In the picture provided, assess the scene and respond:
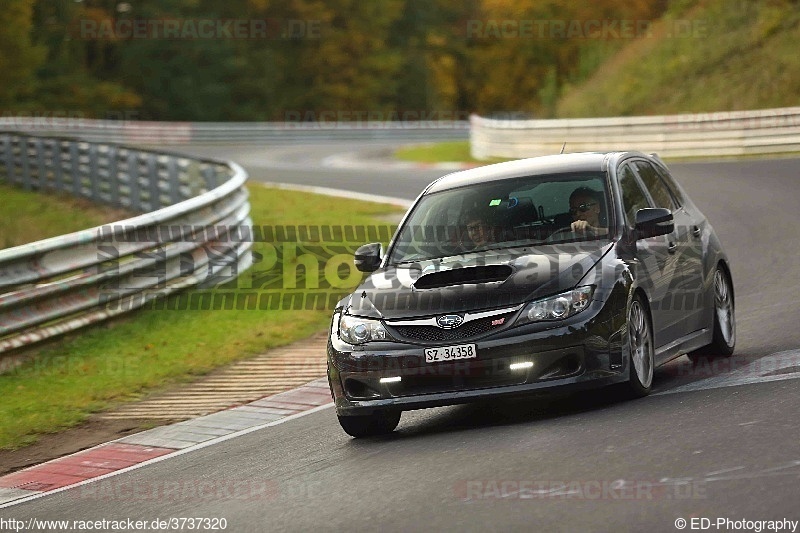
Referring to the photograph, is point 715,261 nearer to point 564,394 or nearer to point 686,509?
point 564,394

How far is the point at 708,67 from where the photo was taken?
4047cm

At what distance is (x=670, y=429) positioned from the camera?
26.2 ft

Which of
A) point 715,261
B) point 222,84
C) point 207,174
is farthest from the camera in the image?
point 222,84

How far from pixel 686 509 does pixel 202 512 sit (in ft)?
8.11

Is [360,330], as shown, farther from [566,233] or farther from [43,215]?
[43,215]

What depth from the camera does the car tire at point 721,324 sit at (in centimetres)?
1075

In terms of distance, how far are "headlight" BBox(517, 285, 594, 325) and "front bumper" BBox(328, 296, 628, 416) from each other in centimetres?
4

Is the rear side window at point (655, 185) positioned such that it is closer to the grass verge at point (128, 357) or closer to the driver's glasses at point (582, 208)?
the driver's glasses at point (582, 208)

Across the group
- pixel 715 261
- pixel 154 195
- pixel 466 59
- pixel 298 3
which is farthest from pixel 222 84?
pixel 715 261

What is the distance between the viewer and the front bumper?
28.0ft

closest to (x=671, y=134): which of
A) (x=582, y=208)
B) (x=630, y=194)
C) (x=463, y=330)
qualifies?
(x=630, y=194)

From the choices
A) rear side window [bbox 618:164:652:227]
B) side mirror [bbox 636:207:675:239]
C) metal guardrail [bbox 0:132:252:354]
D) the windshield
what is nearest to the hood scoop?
the windshield

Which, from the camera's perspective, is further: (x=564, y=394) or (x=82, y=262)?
(x=82, y=262)

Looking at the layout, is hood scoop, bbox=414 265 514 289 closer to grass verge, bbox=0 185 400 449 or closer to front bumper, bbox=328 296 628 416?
front bumper, bbox=328 296 628 416
